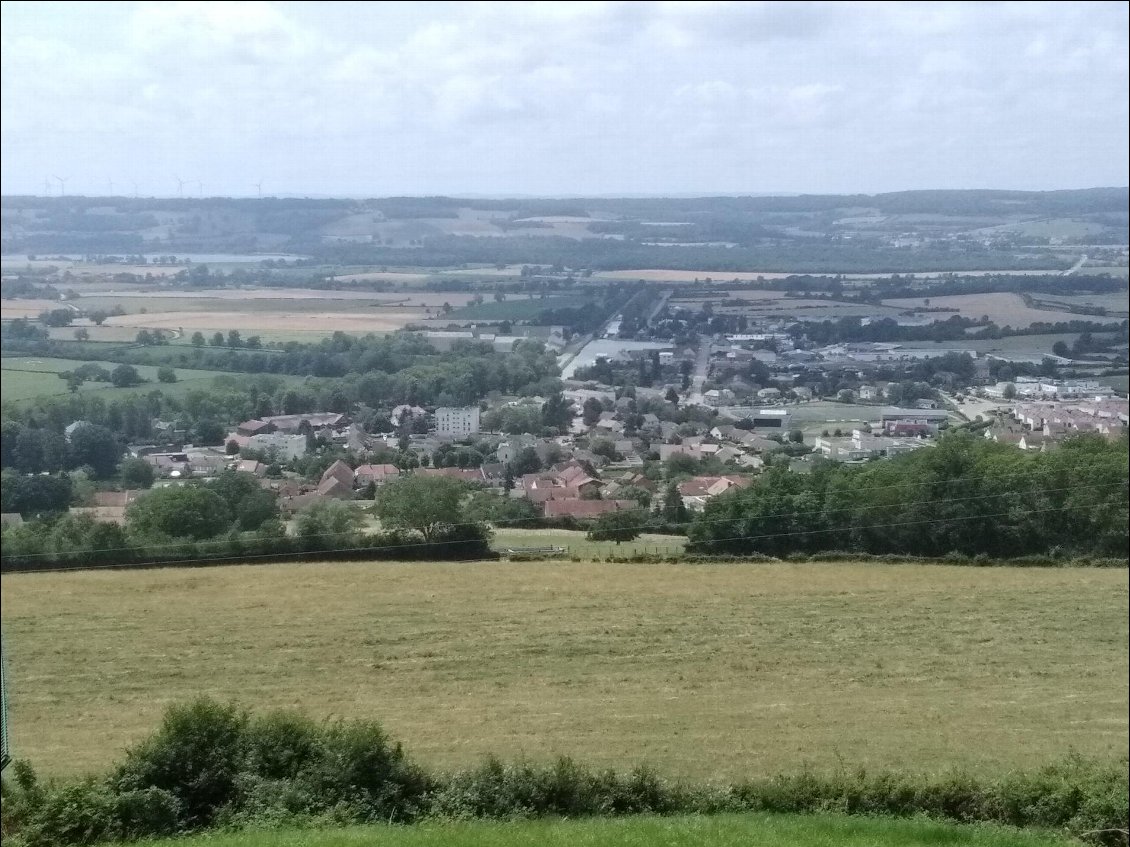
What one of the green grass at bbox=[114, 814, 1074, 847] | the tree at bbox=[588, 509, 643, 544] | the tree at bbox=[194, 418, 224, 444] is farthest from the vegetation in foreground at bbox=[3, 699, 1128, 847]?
the tree at bbox=[194, 418, 224, 444]

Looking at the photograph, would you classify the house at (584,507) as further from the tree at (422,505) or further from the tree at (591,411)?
the tree at (591,411)

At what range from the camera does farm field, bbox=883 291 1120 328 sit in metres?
11.9

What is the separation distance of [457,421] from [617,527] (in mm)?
1920

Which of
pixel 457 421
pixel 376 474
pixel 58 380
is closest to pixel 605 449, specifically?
pixel 457 421

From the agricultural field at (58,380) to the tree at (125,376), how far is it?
2.4 inches

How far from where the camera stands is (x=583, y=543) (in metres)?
9.22

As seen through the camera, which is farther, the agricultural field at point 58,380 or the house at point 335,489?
the agricultural field at point 58,380

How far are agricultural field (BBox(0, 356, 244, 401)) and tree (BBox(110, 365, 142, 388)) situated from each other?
62 mm

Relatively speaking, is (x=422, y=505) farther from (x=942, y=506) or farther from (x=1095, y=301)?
(x=1095, y=301)

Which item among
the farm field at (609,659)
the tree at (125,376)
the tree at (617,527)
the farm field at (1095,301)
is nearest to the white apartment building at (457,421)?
the farm field at (609,659)

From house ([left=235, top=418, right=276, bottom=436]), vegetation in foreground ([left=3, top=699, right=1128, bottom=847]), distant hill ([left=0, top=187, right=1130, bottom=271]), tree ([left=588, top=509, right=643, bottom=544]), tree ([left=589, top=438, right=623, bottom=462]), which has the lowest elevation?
vegetation in foreground ([left=3, top=699, right=1128, bottom=847])

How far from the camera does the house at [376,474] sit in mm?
9430

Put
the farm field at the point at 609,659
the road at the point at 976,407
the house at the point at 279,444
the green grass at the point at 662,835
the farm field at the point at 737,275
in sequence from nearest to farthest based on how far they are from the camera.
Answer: the green grass at the point at 662,835
the farm field at the point at 609,659
the house at the point at 279,444
the road at the point at 976,407
the farm field at the point at 737,275

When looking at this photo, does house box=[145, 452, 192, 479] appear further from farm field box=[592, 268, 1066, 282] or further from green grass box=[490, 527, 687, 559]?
Answer: farm field box=[592, 268, 1066, 282]
